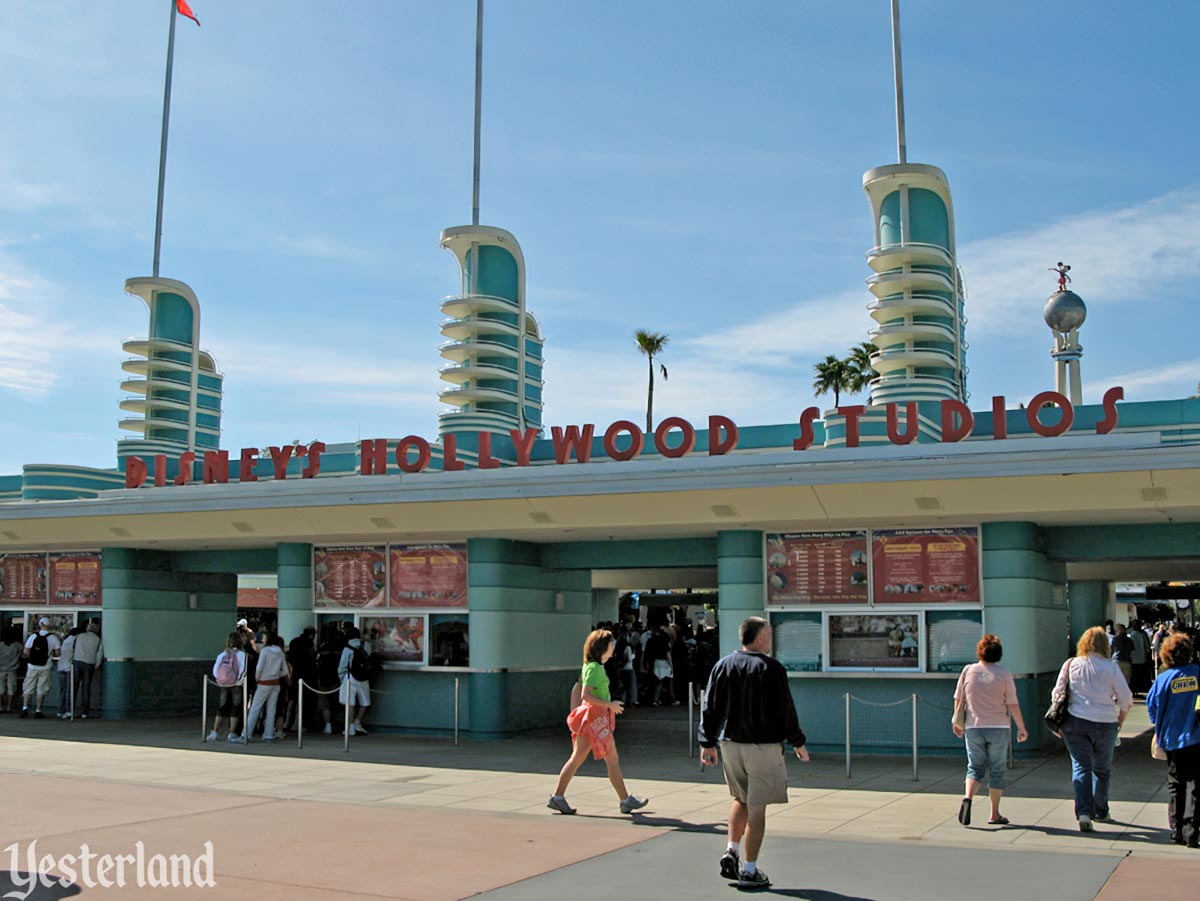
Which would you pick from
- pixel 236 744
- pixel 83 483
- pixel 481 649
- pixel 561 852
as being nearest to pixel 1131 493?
pixel 561 852

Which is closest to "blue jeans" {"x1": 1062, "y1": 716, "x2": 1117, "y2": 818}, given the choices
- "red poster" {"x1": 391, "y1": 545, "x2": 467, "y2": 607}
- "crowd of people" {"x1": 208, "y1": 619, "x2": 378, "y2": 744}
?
"crowd of people" {"x1": 208, "y1": 619, "x2": 378, "y2": 744}

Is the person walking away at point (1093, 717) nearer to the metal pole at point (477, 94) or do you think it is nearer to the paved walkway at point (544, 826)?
the paved walkway at point (544, 826)

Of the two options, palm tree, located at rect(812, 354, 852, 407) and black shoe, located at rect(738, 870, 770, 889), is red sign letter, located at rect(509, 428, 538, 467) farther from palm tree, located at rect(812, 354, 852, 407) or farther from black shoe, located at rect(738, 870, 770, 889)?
palm tree, located at rect(812, 354, 852, 407)

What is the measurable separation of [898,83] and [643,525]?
856 centimetres

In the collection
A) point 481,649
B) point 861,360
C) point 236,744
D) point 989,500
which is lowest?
point 236,744

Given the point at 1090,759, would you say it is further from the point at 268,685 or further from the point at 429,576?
the point at 268,685

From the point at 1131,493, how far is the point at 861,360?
4701 cm

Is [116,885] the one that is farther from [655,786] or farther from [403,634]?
[403,634]

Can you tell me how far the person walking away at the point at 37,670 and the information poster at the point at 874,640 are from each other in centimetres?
1419

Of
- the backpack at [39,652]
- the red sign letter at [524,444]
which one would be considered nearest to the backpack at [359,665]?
the red sign letter at [524,444]

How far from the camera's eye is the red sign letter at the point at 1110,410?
51.7 ft

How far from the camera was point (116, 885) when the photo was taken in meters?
8.53

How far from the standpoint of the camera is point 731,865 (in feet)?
28.5

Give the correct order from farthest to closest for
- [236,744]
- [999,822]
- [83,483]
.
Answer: [83,483] < [236,744] < [999,822]
